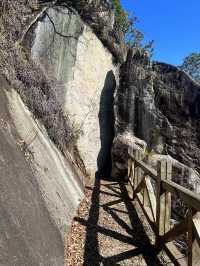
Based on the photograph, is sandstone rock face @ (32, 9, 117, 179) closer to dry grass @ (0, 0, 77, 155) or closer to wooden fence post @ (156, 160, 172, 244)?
dry grass @ (0, 0, 77, 155)

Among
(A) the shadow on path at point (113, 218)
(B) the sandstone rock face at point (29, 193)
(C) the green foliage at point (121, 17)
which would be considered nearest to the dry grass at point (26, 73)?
(B) the sandstone rock face at point (29, 193)

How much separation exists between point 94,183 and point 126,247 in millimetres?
4241

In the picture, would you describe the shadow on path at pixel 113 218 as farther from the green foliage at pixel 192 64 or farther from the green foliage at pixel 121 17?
the green foliage at pixel 192 64

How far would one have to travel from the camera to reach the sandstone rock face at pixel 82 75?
28.1 ft

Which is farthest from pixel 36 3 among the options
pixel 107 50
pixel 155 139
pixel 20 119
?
pixel 155 139

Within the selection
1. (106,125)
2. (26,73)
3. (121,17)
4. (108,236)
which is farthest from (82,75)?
(121,17)

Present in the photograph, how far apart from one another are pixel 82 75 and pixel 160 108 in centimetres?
394

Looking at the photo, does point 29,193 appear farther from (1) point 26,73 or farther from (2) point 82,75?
(2) point 82,75

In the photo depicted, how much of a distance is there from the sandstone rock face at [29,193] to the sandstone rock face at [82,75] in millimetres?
3312

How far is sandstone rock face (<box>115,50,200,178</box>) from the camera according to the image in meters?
11.7

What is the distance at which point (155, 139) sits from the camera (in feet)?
38.3

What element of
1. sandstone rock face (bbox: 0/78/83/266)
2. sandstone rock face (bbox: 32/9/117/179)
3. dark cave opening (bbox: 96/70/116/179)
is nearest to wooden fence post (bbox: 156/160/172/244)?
sandstone rock face (bbox: 0/78/83/266)

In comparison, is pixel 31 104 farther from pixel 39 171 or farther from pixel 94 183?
pixel 94 183

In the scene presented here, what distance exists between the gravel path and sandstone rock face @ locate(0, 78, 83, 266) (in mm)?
243
